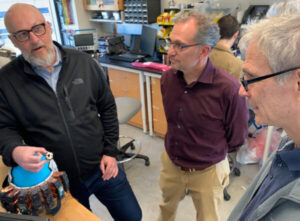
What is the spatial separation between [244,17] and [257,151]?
4.94ft

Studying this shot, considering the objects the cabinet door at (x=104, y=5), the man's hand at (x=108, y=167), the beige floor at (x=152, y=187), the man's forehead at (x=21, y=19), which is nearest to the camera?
the man's forehead at (x=21, y=19)

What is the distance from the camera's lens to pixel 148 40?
3221 mm

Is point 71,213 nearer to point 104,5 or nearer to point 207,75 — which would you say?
point 207,75

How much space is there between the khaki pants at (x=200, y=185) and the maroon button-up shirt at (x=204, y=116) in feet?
0.24

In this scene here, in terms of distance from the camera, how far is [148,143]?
9.89ft

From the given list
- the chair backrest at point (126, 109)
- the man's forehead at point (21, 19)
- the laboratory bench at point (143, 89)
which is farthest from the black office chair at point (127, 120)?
the man's forehead at point (21, 19)

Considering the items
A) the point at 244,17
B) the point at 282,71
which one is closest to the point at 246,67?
the point at 282,71

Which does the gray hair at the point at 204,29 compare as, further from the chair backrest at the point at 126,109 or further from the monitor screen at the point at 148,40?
the monitor screen at the point at 148,40

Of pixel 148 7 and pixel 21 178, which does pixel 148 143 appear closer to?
pixel 148 7

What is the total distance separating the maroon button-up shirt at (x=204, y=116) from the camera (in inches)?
48.6

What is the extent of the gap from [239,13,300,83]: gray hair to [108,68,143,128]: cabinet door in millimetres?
2440

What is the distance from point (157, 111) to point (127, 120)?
871 mm

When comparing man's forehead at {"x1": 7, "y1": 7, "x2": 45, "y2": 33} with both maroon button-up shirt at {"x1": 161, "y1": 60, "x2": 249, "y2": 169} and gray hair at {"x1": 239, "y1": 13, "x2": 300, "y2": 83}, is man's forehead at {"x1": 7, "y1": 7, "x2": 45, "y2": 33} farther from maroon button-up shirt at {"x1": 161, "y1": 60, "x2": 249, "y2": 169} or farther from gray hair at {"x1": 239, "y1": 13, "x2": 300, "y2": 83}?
gray hair at {"x1": 239, "y1": 13, "x2": 300, "y2": 83}

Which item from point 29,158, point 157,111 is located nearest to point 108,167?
point 29,158
